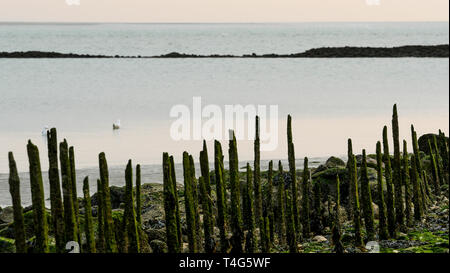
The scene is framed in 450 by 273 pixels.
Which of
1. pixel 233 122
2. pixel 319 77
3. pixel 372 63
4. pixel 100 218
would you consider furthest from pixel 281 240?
pixel 372 63

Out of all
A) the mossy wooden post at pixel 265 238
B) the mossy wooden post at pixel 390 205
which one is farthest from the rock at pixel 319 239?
the mossy wooden post at pixel 265 238

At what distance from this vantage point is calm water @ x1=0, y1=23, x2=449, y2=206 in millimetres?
47500

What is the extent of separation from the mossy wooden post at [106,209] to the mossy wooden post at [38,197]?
5.07ft

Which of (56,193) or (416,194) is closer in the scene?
(56,193)

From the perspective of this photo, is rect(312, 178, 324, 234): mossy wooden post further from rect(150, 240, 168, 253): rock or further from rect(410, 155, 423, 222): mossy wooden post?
rect(150, 240, 168, 253): rock

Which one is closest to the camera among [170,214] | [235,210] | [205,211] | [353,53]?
[170,214]

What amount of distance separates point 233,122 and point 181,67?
8871 cm

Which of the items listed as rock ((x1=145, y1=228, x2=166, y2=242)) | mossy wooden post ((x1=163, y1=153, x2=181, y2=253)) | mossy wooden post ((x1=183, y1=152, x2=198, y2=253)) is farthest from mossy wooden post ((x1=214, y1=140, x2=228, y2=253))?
rock ((x1=145, y1=228, x2=166, y2=242))

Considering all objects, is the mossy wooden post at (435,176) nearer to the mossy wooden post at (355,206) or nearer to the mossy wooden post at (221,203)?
the mossy wooden post at (355,206)

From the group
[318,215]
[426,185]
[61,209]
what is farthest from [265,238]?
[426,185]

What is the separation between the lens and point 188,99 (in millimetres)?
86562

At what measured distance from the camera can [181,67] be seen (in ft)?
479

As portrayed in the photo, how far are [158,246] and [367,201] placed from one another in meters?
6.37

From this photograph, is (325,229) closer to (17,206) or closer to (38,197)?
(38,197)
